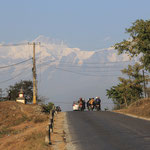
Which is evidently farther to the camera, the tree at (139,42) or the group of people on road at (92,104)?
the group of people on road at (92,104)

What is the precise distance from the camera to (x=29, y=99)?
12750 centimetres

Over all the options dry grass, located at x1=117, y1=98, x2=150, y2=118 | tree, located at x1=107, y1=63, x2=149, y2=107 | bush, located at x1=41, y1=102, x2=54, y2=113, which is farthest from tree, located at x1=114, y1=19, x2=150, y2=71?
tree, located at x1=107, y1=63, x2=149, y2=107

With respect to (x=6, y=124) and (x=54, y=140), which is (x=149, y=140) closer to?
(x=54, y=140)

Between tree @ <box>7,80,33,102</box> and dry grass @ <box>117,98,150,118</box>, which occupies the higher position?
tree @ <box>7,80,33,102</box>

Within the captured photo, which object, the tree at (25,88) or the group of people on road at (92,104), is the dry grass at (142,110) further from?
the tree at (25,88)

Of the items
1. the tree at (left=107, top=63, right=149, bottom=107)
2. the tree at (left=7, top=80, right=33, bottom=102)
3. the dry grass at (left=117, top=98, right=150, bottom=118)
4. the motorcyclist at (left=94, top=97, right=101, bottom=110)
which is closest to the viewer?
the dry grass at (left=117, top=98, right=150, bottom=118)

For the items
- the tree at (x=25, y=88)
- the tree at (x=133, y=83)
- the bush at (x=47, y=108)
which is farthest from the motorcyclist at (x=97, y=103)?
the tree at (x=25, y=88)

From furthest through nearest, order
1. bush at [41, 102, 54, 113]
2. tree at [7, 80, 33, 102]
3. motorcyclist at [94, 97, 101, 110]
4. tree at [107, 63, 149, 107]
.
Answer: tree at [7, 80, 33, 102], tree at [107, 63, 149, 107], bush at [41, 102, 54, 113], motorcyclist at [94, 97, 101, 110]

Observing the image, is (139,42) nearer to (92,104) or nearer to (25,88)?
(92,104)

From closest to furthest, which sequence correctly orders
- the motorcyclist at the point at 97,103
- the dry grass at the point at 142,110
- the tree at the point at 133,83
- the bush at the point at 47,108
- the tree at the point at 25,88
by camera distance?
the dry grass at the point at 142,110
the motorcyclist at the point at 97,103
the bush at the point at 47,108
the tree at the point at 133,83
the tree at the point at 25,88

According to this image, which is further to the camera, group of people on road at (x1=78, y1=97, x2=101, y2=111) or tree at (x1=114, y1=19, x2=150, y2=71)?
group of people on road at (x1=78, y1=97, x2=101, y2=111)

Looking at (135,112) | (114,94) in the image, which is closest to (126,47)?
(135,112)

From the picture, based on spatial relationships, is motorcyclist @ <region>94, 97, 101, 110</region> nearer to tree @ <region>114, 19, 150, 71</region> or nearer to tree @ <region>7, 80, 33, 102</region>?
tree @ <region>114, 19, 150, 71</region>

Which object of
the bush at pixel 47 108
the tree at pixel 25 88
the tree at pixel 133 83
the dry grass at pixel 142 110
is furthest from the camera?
the tree at pixel 25 88
